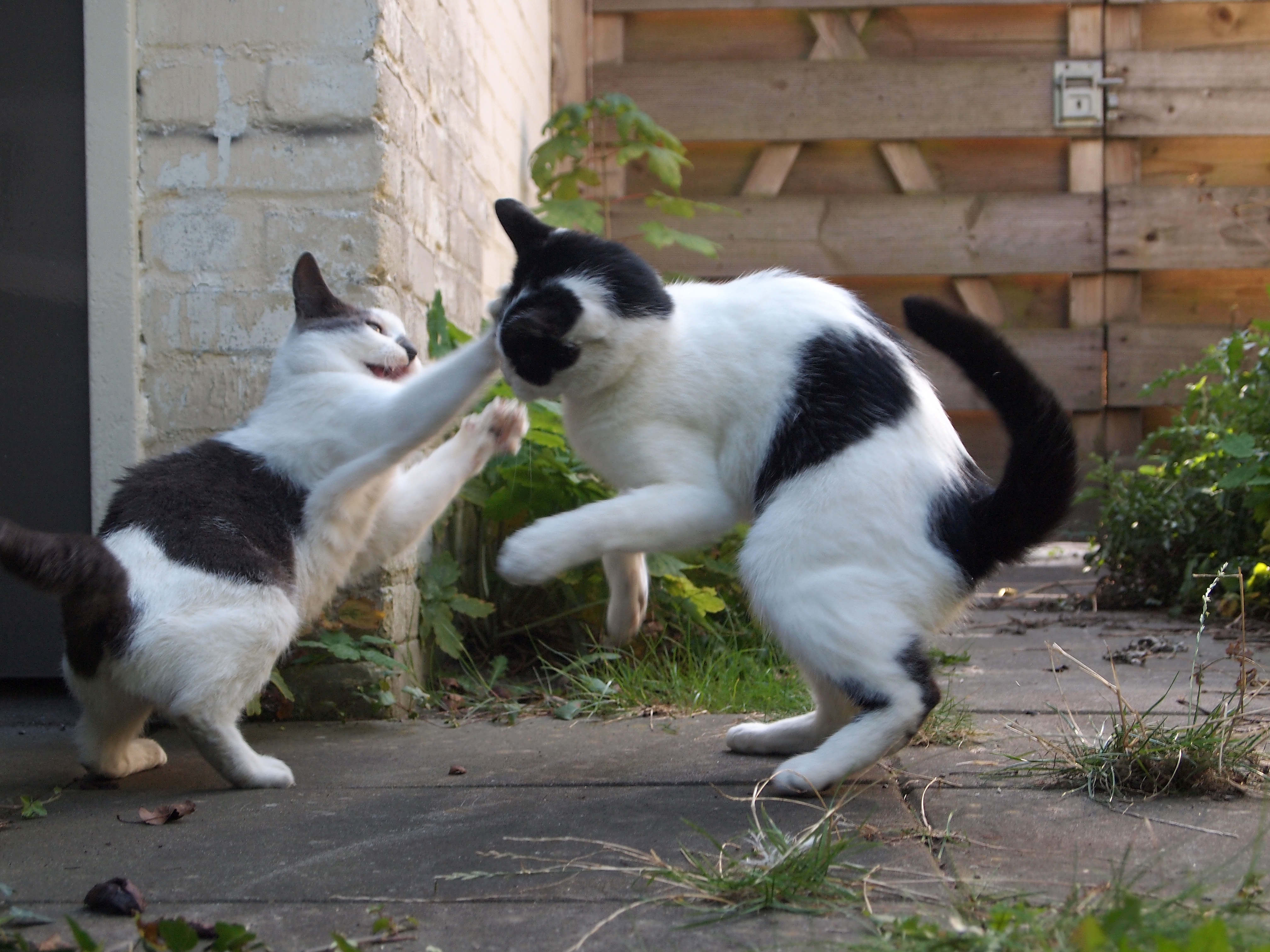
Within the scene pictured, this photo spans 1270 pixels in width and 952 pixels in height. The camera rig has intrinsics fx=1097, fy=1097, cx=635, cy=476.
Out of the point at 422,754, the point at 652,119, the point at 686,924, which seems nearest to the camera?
the point at 686,924

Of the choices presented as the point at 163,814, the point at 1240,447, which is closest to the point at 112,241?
the point at 163,814

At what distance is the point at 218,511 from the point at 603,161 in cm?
381

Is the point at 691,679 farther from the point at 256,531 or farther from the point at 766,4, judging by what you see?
Answer: the point at 766,4

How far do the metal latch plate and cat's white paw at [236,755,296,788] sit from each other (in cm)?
522

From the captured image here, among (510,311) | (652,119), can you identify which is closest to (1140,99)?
(652,119)

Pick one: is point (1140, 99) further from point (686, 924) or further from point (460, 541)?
point (686, 924)

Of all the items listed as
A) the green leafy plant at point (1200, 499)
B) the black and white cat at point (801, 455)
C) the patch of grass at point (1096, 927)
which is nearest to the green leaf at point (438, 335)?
the black and white cat at point (801, 455)

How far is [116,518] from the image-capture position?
2.31 meters

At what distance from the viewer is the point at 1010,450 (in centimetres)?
210

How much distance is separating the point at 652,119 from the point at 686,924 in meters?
4.96

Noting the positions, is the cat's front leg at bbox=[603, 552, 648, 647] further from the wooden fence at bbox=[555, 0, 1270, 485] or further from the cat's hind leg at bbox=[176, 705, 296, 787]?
the wooden fence at bbox=[555, 0, 1270, 485]

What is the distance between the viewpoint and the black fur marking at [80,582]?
197 centimetres

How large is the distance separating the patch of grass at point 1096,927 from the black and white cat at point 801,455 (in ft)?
2.06

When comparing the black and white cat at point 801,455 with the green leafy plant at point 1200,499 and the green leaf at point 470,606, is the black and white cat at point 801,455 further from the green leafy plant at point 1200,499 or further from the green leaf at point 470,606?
the green leafy plant at point 1200,499
